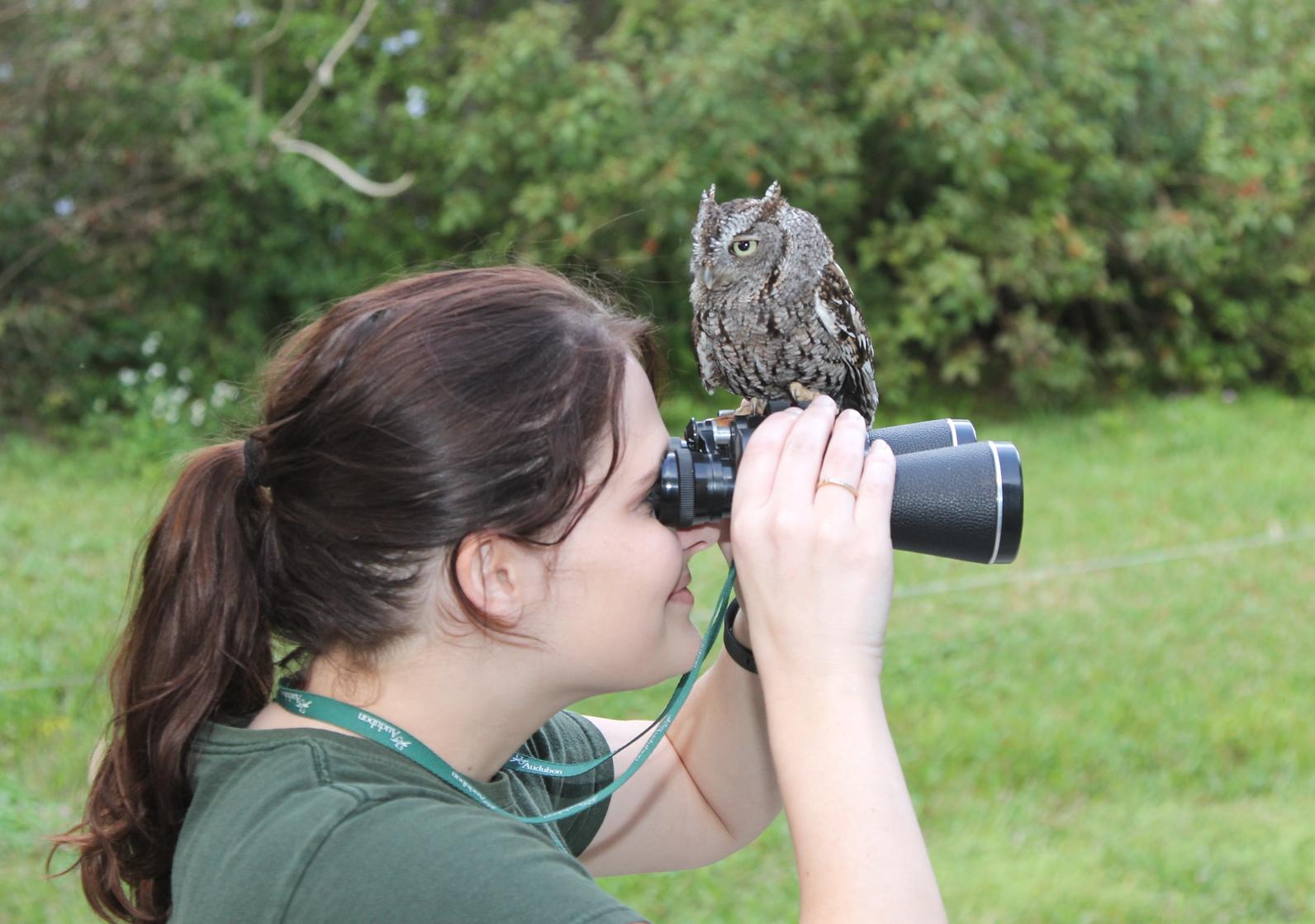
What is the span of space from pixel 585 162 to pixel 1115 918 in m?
4.19

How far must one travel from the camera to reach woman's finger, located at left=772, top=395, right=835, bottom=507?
110 cm

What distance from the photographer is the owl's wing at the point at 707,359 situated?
2.11 m

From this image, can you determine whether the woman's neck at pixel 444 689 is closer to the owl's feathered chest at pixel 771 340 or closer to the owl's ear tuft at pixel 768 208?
the owl's feathered chest at pixel 771 340

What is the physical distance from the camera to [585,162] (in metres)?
5.93

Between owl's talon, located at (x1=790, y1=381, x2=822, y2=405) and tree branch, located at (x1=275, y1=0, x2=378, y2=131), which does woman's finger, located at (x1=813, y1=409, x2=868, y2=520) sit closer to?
owl's talon, located at (x1=790, y1=381, x2=822, y2=405)

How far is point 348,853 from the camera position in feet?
3.11

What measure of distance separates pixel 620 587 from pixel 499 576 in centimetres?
11

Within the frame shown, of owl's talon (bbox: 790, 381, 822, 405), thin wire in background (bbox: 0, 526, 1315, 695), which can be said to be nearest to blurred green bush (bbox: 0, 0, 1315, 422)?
thin wire in background (bbox: 0, 526, 1315, 695)

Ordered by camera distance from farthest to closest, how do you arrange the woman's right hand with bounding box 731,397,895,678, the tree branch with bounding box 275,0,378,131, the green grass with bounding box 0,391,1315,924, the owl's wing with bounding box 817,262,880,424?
1. the tree branch with bounding box 275,0,378,131
2. the green grass with bounding box 0,391,1315,924
3. the owl's wing with bounding box 817,262,880,424
4. the woman's right hand with bounding box 731,397,895,678

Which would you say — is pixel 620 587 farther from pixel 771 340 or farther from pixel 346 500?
pixel 771 340

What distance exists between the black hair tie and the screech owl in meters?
1.00

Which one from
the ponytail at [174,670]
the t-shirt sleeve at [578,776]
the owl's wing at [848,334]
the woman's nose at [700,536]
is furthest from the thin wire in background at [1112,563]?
the ponytail at [174,670]

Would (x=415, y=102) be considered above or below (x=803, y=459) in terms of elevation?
below

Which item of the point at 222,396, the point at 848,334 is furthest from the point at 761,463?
the point at 222,396
